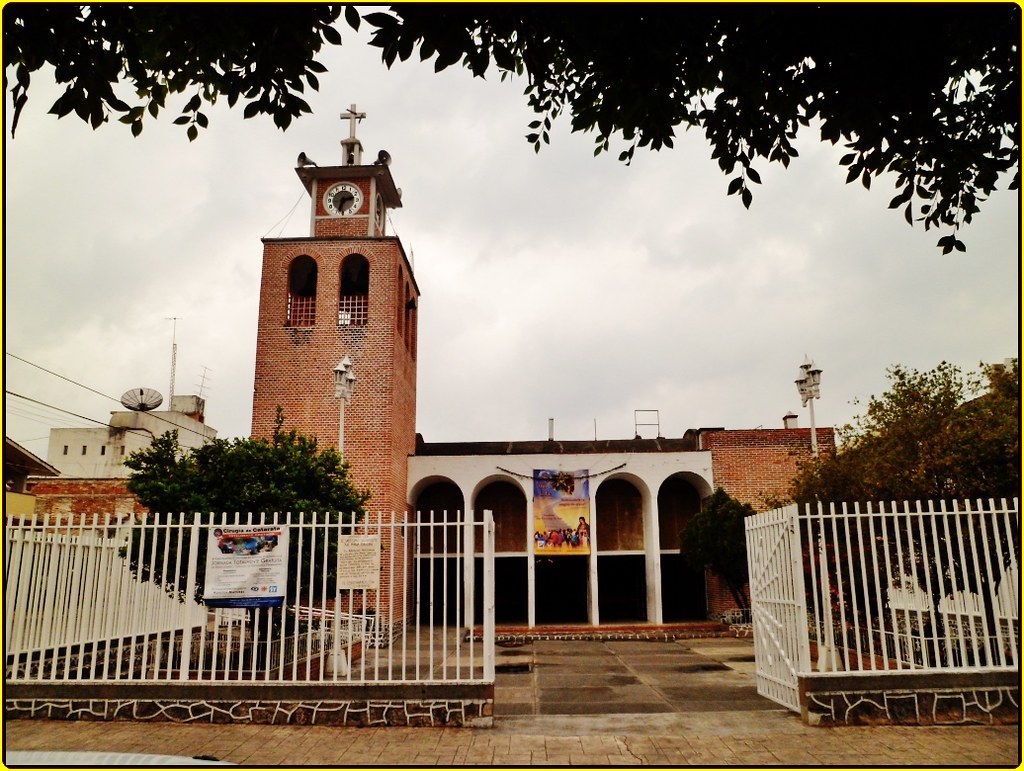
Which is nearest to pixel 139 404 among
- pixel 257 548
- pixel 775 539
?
pixel 257 548

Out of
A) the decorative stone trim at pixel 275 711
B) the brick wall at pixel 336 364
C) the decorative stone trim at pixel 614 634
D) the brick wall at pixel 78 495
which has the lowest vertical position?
the decorative stone trim at pixel 614 634

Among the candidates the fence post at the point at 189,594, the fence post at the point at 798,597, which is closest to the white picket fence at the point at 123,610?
the fence post at the point at 189,594

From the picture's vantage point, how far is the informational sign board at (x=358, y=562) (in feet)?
25.2

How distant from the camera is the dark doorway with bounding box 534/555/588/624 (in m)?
25.0

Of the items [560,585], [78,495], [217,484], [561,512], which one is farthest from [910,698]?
[78,495]

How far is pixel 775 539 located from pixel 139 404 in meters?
32.0

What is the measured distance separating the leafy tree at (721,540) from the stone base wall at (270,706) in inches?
477

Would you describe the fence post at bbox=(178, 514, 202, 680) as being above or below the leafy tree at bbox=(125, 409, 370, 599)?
below

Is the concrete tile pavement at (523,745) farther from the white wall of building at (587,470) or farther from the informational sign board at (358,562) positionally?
the white wall of building at (587,470)

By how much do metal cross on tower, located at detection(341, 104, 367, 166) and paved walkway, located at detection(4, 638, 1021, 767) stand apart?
1797cm

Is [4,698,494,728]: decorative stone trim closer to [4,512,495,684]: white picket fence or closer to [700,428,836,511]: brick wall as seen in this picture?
[4,512,495,684]: white picket fence

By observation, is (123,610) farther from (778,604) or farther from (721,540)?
(721,540)

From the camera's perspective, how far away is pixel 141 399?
3372 centimetres

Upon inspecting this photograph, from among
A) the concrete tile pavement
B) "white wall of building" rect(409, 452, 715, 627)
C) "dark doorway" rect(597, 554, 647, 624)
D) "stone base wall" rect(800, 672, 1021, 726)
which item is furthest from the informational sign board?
"dark doorway" rect(597, 554, 647, 624)
